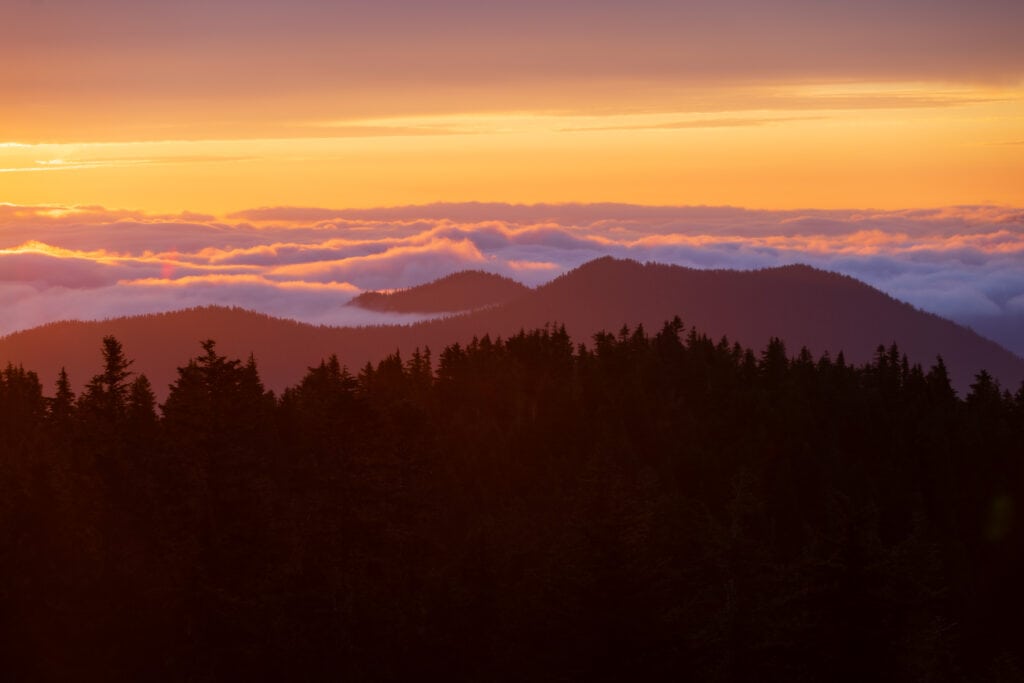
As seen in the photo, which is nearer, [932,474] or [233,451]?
[233,451]

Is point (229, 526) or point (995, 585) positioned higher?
point (229, 526)

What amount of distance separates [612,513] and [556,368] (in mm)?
65289

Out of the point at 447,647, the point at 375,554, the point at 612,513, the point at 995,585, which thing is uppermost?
the point at 612,513

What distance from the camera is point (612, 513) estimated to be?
1421 inches

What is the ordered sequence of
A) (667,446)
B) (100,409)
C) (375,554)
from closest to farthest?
1. (375,554)
2. (100,409)
3. (667,446)

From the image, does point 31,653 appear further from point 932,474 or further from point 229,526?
point 932,474

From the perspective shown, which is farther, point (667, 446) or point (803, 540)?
point (667, 446)

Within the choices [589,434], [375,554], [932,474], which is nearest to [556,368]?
[589,434]

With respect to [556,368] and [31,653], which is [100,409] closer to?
[31,653]

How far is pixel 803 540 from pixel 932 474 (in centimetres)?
1982

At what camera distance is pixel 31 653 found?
3869cm

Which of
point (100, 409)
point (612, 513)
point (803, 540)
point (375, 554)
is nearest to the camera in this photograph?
point (612, 513)

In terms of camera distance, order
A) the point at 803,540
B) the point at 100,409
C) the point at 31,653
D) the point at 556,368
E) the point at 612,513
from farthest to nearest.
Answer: the point at 556,368 → the point at 803,540 → the point at 100,409 → the point at 31,653 → the point at 612,513

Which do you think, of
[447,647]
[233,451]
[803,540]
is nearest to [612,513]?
[447,647]
